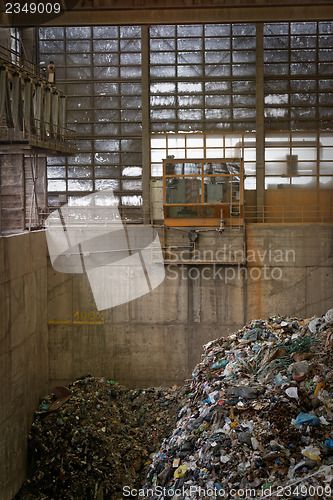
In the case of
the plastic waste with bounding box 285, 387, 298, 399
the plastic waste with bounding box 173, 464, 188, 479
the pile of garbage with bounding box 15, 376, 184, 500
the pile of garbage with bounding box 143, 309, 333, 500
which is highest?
the plastic waste with bounding box 285, 387, 298, 399

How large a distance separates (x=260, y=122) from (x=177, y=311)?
791cm

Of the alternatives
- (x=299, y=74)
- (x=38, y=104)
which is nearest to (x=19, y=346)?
(x=38, y=104)

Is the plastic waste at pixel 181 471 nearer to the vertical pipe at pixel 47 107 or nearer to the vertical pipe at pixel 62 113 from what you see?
the vertical pipe at pixel 47 107

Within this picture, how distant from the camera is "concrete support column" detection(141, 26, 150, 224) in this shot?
20000 millimetres

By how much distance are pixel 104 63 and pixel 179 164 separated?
562cm

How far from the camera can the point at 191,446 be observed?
411 inches

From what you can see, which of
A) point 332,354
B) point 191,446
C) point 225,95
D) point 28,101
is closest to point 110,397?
point 191,446

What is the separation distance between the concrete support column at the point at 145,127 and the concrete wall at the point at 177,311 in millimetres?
4071

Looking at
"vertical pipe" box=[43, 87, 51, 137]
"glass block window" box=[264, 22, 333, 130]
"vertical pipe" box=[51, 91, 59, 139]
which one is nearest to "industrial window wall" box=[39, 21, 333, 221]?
"glass block window" box=[264, 22, 333, 130]

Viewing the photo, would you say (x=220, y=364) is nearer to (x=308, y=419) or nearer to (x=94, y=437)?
(x=94, y=437)

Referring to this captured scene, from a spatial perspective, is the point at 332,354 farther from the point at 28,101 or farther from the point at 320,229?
the point at 28,101

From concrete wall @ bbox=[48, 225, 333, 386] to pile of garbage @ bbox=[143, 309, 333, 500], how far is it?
3.54 meters

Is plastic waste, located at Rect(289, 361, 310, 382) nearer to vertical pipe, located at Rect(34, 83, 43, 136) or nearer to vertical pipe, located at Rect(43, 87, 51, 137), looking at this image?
vertical pipe, located at Rect(34, 83, 43, 136)

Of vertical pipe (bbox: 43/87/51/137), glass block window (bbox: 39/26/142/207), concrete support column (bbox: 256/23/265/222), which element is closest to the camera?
vertical pipe (bbox: 43/87/51/137)
